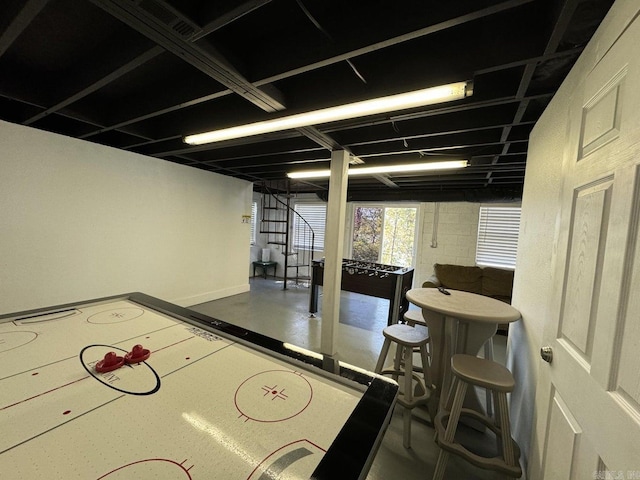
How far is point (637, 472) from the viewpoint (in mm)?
580

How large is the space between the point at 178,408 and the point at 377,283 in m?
3.35

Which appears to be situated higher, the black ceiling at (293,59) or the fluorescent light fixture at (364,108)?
the black ceiling at (293,59)

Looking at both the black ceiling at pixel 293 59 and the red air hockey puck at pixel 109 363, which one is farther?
the black ceiling at pixel 293 59

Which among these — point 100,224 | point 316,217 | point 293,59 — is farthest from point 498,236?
point 100,224

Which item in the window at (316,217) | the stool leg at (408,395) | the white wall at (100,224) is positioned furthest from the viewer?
the window at (316,217)

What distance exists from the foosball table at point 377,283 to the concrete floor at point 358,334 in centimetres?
41

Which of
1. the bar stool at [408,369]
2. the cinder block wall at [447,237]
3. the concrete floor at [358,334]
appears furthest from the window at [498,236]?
the bar stool at [408,369]

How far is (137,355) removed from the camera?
1126mm

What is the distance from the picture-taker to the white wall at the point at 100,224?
2.75 meters

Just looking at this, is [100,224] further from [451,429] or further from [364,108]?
[451,429]

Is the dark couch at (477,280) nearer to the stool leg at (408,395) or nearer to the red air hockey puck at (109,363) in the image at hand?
the stool leg at (408,395)

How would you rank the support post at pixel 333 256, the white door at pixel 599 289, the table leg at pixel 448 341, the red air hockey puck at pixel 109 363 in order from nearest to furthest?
the white door at pixel 599 289 → the red air hockey puck at pixel 109 363 → the table leg at pixel 448 341 → the support post at pixel 333 256

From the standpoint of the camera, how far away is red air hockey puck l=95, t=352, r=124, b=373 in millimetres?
1033

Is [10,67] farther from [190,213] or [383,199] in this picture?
[383,199]
